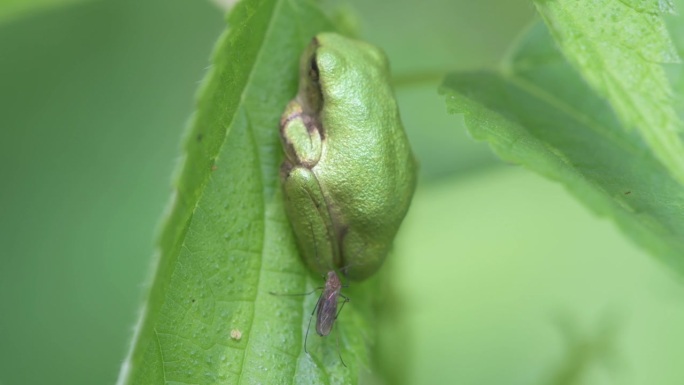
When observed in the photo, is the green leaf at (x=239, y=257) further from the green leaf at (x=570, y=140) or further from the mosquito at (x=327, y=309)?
the green leaf at (x=570, y=140)

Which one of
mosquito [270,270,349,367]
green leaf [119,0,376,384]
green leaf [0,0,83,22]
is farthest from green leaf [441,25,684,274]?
green leaf [0,0,83,22]

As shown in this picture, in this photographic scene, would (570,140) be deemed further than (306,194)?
Yes

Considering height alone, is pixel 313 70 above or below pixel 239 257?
above

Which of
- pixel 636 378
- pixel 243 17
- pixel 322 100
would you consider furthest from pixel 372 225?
pixel 636 378

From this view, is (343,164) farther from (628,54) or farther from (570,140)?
(628,54)

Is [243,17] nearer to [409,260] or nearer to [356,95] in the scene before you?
[356,95]

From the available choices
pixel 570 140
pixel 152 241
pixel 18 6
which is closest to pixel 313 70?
pixel 570 140
